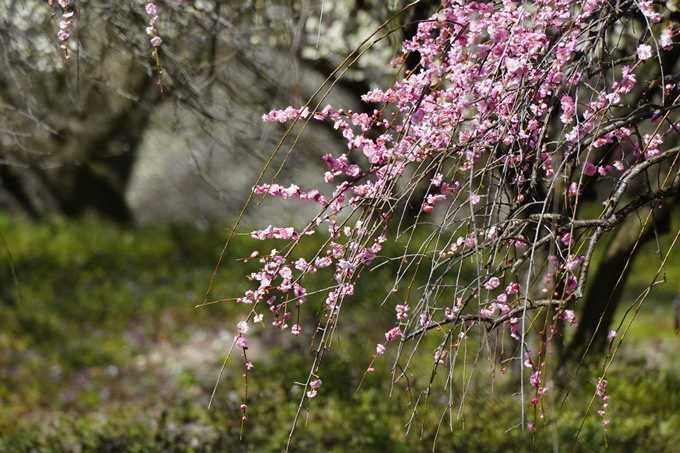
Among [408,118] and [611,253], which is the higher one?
[611,253]

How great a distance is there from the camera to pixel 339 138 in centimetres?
677

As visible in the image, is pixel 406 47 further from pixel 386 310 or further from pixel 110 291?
pixel 110 291

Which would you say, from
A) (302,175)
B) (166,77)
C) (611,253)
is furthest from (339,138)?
(166,77)

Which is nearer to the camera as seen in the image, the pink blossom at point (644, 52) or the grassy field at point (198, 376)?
the pink blossom at point (644, 52)

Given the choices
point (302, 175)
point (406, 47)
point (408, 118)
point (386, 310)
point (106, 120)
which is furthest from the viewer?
point (106, 120)

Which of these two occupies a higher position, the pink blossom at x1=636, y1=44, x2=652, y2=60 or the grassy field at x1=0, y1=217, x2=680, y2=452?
the grassy field at x1=0, y1=217, x2=680, y2=452

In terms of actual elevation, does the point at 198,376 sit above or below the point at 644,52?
above

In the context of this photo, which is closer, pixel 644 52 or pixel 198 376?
pixel 644 52

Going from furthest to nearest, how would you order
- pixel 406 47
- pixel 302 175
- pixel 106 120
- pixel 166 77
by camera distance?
1. pixel 106 120
2. pixel 302 175
3. pixel 166 77
4. pixel 406 47

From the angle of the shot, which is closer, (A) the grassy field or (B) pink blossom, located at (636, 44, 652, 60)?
(B) pink blossom, located at (636, 44, 652, 60)

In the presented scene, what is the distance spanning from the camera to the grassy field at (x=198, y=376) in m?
4.39

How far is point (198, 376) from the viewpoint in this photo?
5.69 meters

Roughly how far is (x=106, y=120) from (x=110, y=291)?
2.12 metres

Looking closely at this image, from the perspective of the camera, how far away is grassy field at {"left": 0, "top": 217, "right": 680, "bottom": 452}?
14.4ft
